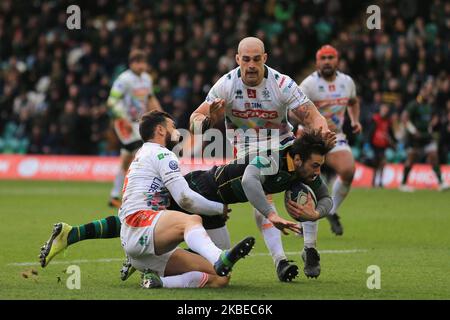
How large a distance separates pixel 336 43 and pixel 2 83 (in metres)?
9.91

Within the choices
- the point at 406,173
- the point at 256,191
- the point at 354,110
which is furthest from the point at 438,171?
the point at 256,191

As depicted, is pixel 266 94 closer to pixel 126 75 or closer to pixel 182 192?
pixel 182 192

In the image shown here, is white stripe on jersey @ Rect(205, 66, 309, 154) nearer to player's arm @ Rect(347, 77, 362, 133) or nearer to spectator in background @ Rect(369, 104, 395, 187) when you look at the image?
player's arm @ Rect(347, 77, 362, 133)

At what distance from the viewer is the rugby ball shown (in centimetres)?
854

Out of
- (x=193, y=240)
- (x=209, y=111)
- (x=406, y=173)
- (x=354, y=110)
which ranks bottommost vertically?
(x=406, y=173)

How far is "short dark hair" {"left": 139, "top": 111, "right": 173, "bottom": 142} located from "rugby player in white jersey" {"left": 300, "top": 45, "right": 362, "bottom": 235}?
5238mm

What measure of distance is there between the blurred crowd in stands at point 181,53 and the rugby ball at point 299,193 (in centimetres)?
1495

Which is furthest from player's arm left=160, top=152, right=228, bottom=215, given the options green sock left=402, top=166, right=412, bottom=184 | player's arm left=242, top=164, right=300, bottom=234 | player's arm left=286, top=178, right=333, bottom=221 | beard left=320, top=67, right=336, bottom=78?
green sock left=402, top=166, right=412, bottom=184

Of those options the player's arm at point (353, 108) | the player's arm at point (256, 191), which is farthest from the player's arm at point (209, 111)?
the player's arm at point (353, 108)

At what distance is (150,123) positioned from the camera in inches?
342

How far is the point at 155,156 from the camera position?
8.43 meters

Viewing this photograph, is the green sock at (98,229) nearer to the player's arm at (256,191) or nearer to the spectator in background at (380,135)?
the player's arm at (256,191)

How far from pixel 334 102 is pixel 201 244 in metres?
6.35
